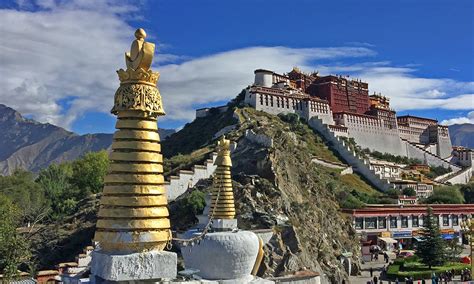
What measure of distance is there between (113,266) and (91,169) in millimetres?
57124

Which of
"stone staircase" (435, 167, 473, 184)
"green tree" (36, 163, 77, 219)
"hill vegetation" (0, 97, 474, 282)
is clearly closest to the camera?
"hill vegetation" (0, 97, 474, 282)

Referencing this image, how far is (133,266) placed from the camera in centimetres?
Answer: 900

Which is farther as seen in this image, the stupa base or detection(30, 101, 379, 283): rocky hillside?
detection(30, 101, 379, 283): rocky hillside

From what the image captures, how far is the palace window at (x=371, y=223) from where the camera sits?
54.3 m

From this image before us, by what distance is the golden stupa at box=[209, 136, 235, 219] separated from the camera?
18.8 metres

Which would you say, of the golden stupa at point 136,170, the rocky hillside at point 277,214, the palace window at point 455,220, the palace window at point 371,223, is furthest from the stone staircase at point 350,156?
the golden stupa at point 136,170

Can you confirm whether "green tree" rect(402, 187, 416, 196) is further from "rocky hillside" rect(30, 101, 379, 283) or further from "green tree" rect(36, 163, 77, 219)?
"green tree" rect(36, 163, 77, 219)

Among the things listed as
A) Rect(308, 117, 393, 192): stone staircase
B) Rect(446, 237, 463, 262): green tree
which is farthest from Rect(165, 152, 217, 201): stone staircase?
Rect(308, 117, 393, 192): stone staircase

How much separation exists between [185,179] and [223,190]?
26.5 meters

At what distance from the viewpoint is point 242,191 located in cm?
3762

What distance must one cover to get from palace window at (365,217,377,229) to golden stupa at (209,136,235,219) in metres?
37.8

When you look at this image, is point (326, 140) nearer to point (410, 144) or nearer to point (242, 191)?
point (410, 144)

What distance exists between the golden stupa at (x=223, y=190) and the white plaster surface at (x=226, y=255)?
4.43 metres

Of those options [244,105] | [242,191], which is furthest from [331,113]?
[242,191]
